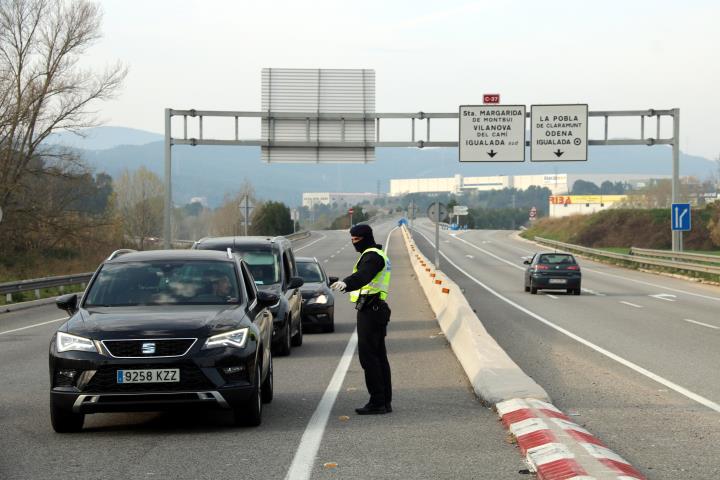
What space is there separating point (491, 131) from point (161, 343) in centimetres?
3279

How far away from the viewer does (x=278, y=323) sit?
15180mm

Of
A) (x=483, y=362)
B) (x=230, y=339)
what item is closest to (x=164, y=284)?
(x=230, y=339)

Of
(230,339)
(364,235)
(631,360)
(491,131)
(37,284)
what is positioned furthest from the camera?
(491,131)

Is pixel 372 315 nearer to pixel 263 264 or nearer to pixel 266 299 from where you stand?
pixel 266 299

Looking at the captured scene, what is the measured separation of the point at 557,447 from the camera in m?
7.67

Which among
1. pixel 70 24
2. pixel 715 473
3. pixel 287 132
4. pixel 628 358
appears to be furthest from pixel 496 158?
pixel 715 473

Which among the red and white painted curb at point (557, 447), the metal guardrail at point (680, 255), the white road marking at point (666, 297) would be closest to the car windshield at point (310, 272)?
the red and white painted curb at point (557, 447)

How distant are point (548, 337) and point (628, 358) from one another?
3.57 meters

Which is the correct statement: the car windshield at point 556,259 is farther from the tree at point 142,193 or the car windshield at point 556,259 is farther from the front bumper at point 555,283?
the tree at point 142,193

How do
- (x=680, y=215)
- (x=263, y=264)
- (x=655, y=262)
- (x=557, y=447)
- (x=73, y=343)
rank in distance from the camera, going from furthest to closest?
1. (x=655, y=262)
2. (x=680, y=215)
3. (x=263, y=264)
4. (x=73, y=343)
5. (x=557, y=447)

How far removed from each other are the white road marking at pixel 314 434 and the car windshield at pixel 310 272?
7.06 meters

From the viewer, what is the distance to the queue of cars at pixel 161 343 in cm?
874

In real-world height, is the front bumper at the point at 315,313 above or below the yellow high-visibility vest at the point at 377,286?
below

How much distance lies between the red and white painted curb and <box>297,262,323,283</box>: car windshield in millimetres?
11470
